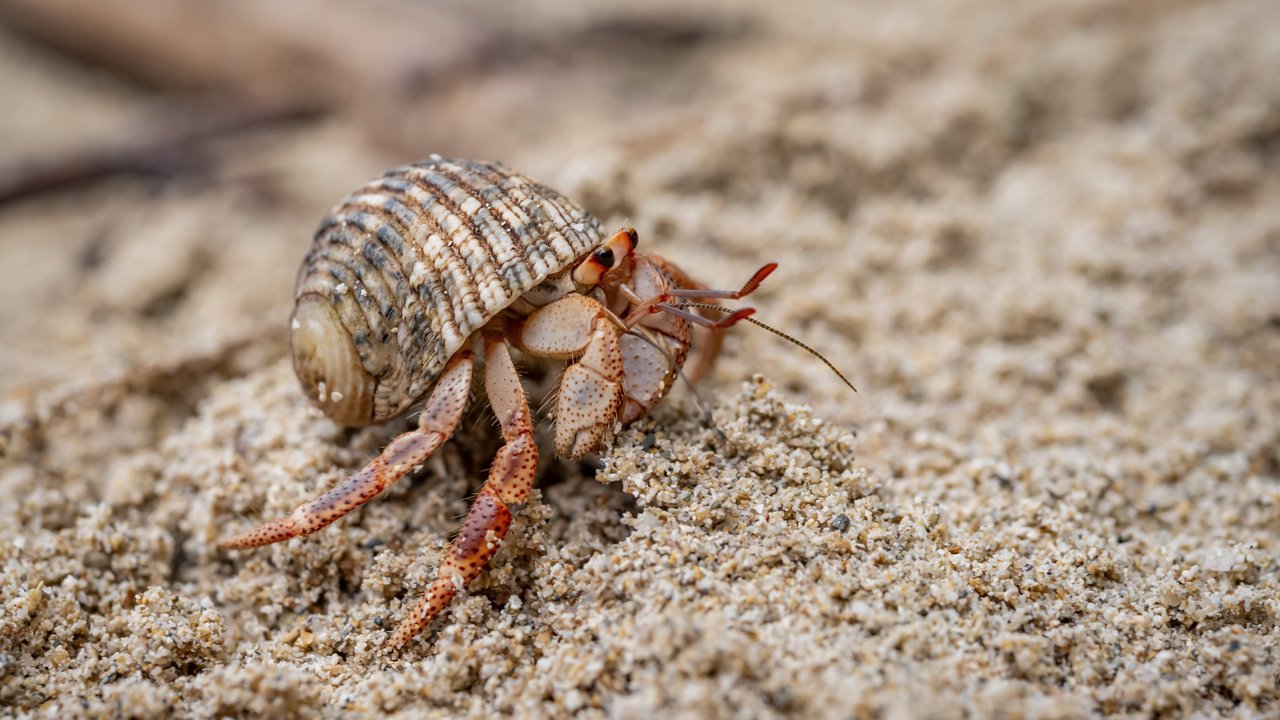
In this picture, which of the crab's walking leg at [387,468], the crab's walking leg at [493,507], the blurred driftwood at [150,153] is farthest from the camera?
the blurred driftwood at [150,153]

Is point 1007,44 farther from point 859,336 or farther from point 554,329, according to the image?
point 554,329

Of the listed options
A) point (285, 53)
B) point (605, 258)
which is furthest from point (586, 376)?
point (285, 53)

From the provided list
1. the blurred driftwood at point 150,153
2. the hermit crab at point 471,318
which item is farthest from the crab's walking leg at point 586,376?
the blurred driftwood at point 150,153

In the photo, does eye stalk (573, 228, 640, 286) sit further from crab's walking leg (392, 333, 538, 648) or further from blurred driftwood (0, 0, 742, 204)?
blurred driftwood (0, 0, 742, 204)

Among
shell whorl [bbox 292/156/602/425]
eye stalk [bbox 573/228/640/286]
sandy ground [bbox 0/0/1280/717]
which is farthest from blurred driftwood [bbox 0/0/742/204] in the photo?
eye stalk [bbox 573/228/640/286]

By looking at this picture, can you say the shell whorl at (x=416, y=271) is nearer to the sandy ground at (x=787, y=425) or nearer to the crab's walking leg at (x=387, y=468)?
the crab's walking leg at (x=387, y=468)

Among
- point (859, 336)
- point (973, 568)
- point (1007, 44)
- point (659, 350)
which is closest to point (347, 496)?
point (659, 350)

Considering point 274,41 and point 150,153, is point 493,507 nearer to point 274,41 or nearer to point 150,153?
point 150,153
